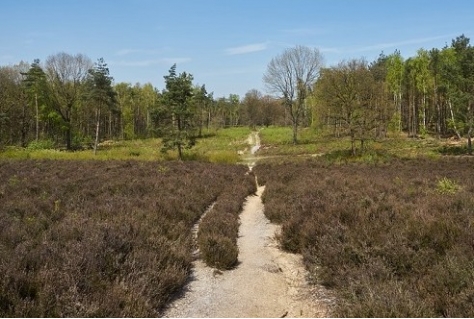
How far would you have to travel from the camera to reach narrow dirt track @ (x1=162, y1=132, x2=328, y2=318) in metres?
6.01

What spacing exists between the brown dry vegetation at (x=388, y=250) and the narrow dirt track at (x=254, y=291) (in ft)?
1.25

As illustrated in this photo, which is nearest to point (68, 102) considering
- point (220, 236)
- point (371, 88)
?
point (371, 88)

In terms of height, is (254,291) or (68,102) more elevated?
(68,102)

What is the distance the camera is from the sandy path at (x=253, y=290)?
6.01 meters

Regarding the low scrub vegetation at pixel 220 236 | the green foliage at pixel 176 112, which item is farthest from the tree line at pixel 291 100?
the low scrub vegetation at pixel 220 236

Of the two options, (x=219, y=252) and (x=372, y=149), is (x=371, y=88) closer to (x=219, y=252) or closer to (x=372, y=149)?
(x=372, y=149)

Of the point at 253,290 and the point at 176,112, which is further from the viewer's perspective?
the point at 176,112

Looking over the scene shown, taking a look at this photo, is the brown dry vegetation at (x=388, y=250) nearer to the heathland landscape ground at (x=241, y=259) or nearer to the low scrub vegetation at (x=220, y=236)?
the heathland landscape ground at (x=241, y=259)

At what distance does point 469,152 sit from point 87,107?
200ft

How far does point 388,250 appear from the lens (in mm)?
7078

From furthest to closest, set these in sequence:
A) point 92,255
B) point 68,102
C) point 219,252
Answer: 1. point 68,102
2. point 219,252
3. point 92,255

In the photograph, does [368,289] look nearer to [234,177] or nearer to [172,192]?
[172,192]

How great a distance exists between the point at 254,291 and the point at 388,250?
2576 mm

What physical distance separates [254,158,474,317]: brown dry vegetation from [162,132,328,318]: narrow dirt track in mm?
381
